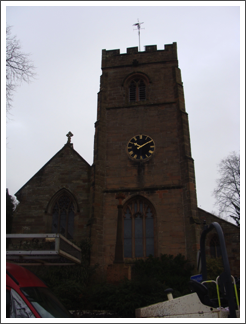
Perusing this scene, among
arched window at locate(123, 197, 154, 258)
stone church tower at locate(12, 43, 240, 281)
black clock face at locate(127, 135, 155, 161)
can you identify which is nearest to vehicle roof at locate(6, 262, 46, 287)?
stone church tower at locate(12, 43, 240, 281)

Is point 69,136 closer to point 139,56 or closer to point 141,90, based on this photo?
point 141,90

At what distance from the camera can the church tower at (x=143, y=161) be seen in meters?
16.5

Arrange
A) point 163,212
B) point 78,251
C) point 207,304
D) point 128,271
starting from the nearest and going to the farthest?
point 207,304 → point 78,251 → point 128,271 → point 163,212

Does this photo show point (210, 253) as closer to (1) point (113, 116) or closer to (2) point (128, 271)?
(2) point (128, 271)

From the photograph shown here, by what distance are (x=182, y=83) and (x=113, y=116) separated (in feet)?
17.3

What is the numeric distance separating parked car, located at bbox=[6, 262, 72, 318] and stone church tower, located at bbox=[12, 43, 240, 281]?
10.2m

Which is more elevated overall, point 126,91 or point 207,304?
A: point 126,91

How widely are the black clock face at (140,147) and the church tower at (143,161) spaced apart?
2.3 inches

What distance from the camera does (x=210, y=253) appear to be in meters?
17.4

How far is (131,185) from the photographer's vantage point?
17.9m

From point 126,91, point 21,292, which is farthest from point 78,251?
point 126,91

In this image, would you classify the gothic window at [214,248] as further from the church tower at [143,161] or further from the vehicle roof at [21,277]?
the vehicle roof at [21,277]

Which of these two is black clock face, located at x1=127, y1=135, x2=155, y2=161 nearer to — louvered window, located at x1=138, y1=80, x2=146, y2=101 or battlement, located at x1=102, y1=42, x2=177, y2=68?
louvered window, located at x1=138, y1=80, x2=146, y2=101

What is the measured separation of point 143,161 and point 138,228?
12.8 ft
